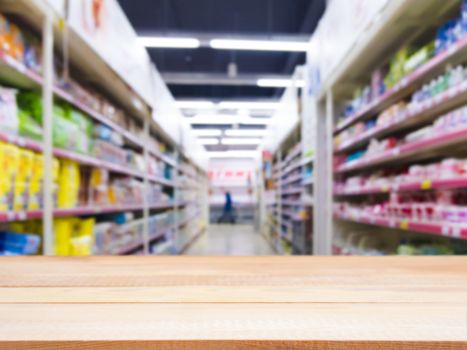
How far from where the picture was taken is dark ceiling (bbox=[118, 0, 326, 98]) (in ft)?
25.0

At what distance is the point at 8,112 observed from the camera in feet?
5.90

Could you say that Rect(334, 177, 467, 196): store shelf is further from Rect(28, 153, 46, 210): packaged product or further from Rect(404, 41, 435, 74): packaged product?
Rect(28, 153, 46, 210): packaged product

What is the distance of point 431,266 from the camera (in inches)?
36.7

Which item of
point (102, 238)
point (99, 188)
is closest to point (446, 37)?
point (99, 188)

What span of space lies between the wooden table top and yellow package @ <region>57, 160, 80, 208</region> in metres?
1.58

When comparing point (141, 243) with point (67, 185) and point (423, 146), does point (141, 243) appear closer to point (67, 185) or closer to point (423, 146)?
point (67, 185)

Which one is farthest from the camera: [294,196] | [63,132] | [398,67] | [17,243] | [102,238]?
[294,196]

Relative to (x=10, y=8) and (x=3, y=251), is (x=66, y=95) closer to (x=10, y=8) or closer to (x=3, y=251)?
(x=10, y=8)

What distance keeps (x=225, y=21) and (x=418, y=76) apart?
6.90 m

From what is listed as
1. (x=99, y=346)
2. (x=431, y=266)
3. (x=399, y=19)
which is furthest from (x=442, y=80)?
(x=99, y=346)

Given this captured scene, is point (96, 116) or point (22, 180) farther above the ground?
point (96, 116)

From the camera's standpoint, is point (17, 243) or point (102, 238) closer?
point (17, 243)

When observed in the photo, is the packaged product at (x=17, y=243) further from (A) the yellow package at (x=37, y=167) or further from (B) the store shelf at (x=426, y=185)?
(B) the store shelf at (x=426, y=185)

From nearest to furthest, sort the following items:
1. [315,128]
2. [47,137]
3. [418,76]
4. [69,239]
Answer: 1. [47,137]
2. [418,76]
3. [69,239]
4. [315,128]
